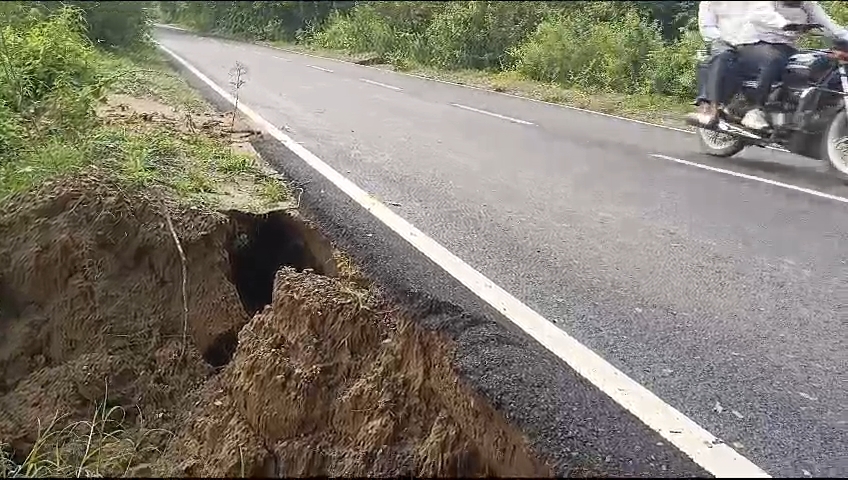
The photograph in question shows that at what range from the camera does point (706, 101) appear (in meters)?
8.37

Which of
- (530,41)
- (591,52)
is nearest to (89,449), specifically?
(591,52)

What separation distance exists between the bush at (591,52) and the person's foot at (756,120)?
6116mm

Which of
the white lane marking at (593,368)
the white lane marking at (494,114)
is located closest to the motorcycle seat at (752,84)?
the white lane marking at (494,114)

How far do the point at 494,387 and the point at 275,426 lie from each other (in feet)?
2.72

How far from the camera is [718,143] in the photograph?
28.2 feet

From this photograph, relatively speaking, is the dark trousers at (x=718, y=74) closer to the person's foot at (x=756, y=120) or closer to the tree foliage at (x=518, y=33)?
the person's foot at (x=756, y=120)

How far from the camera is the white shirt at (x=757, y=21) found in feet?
21.4

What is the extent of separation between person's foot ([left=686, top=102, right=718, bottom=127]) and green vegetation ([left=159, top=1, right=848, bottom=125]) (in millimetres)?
2898

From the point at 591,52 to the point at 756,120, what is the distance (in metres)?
8.17

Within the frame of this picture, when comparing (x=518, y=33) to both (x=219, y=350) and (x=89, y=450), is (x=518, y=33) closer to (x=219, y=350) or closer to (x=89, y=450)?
(x=219, y=350)

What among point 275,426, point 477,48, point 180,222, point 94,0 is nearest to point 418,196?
point 180,222

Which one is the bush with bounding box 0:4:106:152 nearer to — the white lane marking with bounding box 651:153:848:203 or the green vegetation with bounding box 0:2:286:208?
the green vegetation with bounding box 0:2:286:208

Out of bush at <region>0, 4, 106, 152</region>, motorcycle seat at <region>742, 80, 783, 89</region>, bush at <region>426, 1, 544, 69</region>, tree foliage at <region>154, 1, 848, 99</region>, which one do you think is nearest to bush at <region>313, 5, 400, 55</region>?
tree foliage at <region>154, 1, 848, 99</region>

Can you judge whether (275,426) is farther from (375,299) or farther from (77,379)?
(77,379)
